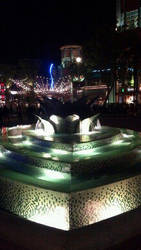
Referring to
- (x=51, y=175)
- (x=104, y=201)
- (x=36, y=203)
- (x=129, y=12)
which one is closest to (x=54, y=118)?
(x=51, y=175)

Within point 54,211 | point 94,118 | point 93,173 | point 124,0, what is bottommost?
point 54,211

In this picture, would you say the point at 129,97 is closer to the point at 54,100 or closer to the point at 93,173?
the point at 54,100

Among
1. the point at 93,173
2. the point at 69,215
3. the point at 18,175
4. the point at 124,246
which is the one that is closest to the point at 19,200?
the point at 18,175

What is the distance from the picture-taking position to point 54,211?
3932 mm

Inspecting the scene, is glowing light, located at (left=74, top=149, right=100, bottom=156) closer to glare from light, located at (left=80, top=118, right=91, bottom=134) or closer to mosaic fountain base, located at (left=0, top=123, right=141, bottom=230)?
mosaic fountain base, located at (left=0, top=123, right=141, bottom=230)

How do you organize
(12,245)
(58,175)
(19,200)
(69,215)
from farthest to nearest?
(58,175), (19,200), (69,215), (12,245)

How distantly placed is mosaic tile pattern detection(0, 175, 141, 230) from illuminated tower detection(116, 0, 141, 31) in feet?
120

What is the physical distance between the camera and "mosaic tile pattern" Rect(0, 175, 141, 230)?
149 inches

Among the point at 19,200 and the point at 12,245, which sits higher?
the point at 19,200

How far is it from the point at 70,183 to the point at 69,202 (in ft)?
1.61

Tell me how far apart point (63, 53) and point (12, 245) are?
4796cm

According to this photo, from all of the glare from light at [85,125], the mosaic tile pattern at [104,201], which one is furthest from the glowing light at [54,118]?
the mosaic tile pattern at [104,201]

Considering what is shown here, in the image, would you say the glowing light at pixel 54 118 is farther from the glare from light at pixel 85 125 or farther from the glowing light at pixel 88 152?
the glowing light at pixel 88 152

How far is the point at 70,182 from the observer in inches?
167
